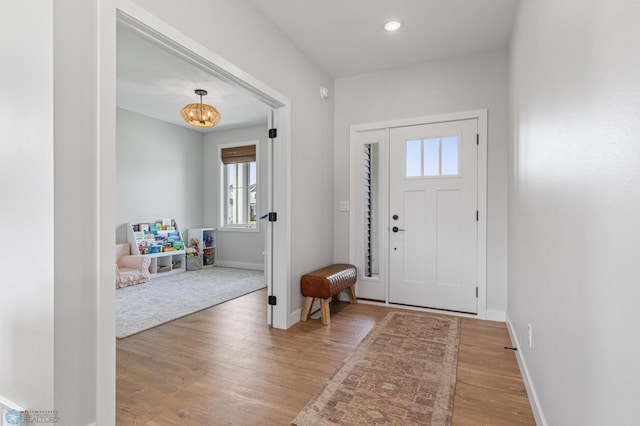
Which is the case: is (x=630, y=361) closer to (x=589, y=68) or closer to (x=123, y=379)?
(x=589, y=68)

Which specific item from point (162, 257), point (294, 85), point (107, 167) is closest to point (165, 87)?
point (294, 85)

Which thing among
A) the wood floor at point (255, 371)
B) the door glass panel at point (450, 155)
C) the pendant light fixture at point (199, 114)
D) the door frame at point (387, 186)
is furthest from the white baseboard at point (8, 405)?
the door glass panel at point (450, 155)

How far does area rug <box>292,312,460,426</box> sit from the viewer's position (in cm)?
170

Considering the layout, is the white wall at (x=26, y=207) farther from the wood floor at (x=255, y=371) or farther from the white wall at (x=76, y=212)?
Result: the wood floor at (x=255, y=371)

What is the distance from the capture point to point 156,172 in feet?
19.1

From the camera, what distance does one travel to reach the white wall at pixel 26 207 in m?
1.36

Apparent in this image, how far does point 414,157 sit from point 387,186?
0.44 meters

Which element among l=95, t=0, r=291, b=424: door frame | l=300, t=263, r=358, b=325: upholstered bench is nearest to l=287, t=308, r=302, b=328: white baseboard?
l=300, t=263, r=358, b=325: upholstered bench

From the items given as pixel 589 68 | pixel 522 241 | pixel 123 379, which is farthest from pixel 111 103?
pixel 522 241

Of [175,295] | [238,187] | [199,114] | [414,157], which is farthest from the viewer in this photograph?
[238,187]

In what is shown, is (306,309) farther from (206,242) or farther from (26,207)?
(206,242)

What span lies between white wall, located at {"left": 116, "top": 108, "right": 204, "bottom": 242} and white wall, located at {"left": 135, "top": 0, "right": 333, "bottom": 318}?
3485 mm

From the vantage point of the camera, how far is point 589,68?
3.27 feet

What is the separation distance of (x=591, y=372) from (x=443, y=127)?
2971 mm
